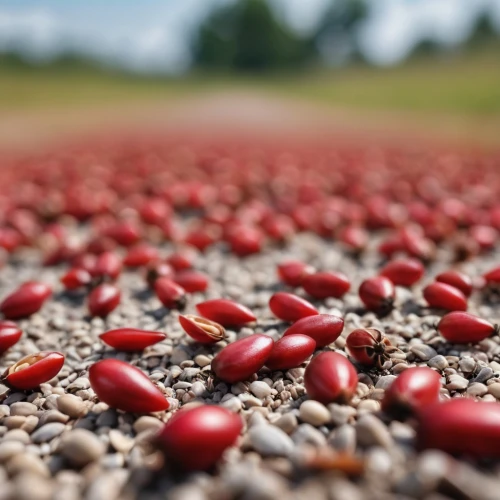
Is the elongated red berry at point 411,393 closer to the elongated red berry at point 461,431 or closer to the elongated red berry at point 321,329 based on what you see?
the elongated red berry at point 461,431

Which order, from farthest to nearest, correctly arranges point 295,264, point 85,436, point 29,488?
point 295,264 < point 85,436 < point 29,488

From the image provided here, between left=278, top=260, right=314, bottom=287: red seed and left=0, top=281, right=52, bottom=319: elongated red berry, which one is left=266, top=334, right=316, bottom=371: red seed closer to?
left=278, top=260, right=314, bottom=287: red seed

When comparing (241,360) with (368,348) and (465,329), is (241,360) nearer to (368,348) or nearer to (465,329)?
(368,348)

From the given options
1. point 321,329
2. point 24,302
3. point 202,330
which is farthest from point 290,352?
point 24,302

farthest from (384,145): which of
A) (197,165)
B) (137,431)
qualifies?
(137,431)

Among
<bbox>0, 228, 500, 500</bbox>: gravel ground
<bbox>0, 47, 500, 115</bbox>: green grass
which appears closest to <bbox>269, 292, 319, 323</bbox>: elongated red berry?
<bbox>0, 228, 500, 500</bbox>: gravel ground

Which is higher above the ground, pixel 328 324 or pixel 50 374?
pixel 328 324

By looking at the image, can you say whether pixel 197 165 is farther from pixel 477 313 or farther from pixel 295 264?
pixel 477 313
